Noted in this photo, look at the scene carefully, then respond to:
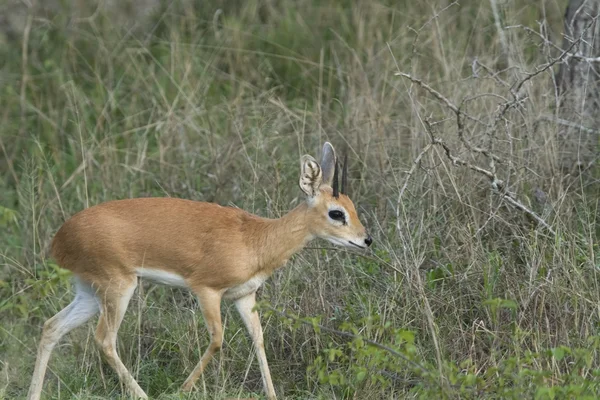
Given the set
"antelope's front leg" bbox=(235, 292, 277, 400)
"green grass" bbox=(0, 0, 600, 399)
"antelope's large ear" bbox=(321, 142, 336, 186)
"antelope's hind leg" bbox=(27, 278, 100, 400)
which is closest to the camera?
"green grass" bbox=(0, 0, 600, 399)

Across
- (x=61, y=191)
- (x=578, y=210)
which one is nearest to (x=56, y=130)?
(x=61, y=191)

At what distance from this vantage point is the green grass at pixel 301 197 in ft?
20.7

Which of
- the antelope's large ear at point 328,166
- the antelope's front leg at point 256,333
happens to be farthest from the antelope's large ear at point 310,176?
the antelope's front leg at point 256,333

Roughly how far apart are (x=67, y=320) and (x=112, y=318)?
1.01 feet

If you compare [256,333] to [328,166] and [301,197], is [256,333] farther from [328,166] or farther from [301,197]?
[301,197]

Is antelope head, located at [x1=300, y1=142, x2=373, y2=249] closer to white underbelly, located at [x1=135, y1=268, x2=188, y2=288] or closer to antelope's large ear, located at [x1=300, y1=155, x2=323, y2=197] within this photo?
antelope's large ear, located at [x1=300, y1=155, x2=323, y2=197]

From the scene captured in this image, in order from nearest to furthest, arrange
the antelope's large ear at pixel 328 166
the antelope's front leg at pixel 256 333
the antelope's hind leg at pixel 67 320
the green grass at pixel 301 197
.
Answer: the green grass at pixel 301 197
the antelope's front leg at pixel 256 333
the antelope's hind leg at pixel 67 320
the antelope's large ear at pixel 328 166

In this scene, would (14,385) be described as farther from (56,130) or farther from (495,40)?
(495,40)

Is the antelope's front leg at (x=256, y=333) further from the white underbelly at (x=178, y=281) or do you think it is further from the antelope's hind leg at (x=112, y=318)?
the antelope's hind leg at (x=112, y=318)

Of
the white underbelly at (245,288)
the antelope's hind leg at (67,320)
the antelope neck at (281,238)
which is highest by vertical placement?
the antelope neck at (281,238)

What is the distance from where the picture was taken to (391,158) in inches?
317

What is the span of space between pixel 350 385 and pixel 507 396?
45.5 inches

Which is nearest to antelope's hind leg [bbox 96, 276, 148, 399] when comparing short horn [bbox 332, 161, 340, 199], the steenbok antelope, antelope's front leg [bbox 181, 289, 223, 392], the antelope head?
the steenbok antelope

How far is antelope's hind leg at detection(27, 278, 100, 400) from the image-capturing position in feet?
21.5
